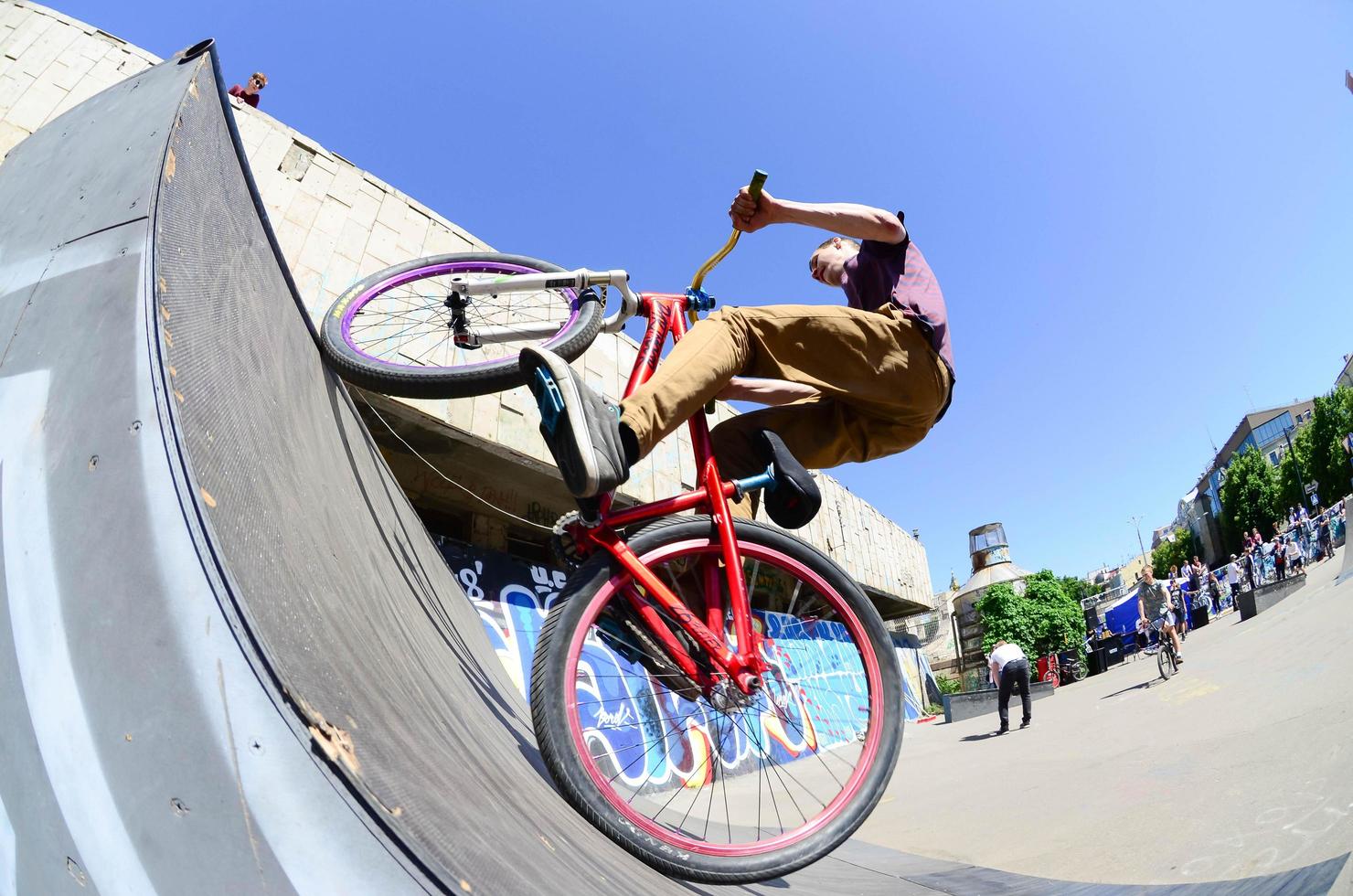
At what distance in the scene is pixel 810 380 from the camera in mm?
1973

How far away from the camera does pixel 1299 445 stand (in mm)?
45344

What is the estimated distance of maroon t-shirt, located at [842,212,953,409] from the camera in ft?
6.73

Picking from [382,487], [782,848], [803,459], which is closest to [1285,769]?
[782,848]

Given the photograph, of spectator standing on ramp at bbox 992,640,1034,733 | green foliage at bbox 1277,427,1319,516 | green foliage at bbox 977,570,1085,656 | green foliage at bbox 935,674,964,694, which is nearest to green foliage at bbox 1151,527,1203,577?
green foliage at bbox 1277,427,1319,516

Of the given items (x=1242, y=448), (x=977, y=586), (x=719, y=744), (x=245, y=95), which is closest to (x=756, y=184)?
(x=719, y=744)

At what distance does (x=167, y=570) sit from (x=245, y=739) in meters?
0.22

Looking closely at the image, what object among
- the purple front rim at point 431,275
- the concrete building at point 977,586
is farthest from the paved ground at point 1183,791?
the concrete building at point 977,586

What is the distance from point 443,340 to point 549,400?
1608mm

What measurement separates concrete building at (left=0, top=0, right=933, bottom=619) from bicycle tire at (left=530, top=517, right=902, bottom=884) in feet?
8.60

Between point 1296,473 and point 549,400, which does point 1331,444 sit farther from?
point 549,400

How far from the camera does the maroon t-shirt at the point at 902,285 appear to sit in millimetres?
2051

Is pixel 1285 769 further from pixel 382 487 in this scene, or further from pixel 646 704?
pixel 646 704

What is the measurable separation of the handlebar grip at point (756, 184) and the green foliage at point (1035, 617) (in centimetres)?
2654

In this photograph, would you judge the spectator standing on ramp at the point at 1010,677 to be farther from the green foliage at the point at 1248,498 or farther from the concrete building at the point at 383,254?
the green foliage at the point at 1248,498
